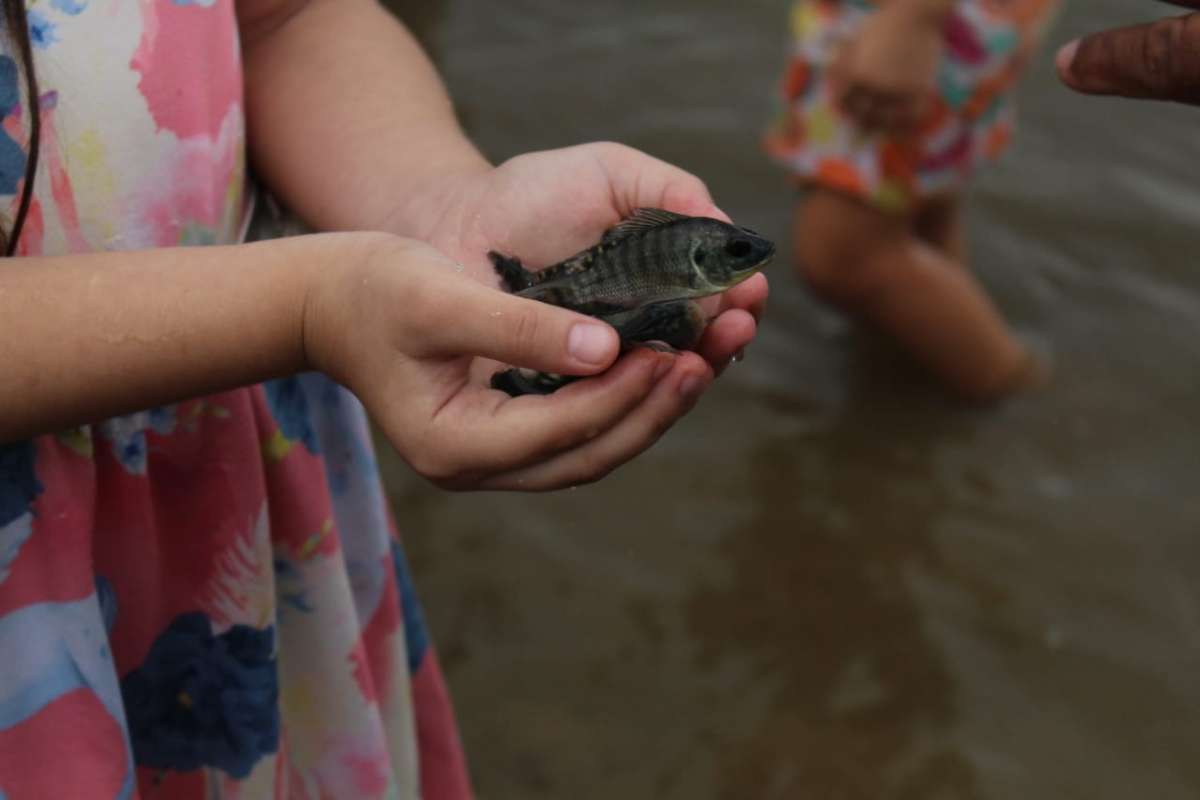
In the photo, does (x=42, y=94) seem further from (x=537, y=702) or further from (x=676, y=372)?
(x=537, y=702)

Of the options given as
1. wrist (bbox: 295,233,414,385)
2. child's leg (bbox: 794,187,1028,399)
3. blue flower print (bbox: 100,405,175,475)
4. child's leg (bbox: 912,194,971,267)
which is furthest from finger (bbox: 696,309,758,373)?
child's leg (bbox: 912,194,971,267)

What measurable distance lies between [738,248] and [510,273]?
31cm

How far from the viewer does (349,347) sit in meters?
1.52

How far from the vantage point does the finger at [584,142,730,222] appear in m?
1.71

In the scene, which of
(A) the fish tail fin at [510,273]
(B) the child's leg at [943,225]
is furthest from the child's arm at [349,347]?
(B) the child's leg at [943,225]

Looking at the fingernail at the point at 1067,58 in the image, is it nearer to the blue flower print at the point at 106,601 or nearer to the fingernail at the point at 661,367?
the fingernail at the point at 661,367

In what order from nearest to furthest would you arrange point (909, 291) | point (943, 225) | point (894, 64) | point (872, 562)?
point (894, 64) < point (872, 562) < point (909, 291) < point (943, 225)

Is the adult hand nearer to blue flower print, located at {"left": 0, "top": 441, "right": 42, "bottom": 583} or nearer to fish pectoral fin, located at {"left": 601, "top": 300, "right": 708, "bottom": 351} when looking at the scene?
fish pectoral fin, located at {"left": 601, "top": 300, "right": 708, "bottom": 351}

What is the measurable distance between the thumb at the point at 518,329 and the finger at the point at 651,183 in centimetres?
33

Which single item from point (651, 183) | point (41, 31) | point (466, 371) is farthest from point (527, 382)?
point (41, 31)

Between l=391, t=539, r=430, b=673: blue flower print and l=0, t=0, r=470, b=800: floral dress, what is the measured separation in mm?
161

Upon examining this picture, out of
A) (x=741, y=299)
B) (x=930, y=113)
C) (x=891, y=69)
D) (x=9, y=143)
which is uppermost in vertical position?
(x=9, y=143)

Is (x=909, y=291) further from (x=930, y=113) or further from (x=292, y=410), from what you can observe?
(x=292, y=410)

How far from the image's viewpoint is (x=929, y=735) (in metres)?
3.25
